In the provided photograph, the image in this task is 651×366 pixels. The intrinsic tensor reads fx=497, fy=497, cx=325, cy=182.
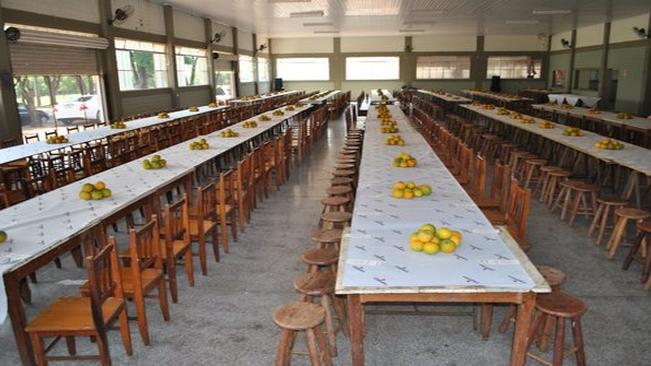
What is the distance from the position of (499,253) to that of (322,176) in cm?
555

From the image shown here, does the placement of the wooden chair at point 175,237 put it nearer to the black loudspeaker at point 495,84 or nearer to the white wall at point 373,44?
the black loudspeaker at point 495,84

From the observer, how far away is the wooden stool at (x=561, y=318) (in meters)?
2.55

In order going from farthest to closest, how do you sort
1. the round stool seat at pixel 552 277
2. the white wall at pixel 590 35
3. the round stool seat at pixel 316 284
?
the white wall at pixel 590 35
the round stool seat at pixel 552 277
the round stool seat at pixel 316 284

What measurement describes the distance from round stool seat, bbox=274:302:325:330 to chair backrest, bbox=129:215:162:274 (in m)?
1.02

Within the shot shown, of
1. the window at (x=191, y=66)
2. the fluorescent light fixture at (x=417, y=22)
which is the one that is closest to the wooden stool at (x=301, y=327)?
the window at (x=191, y=66)

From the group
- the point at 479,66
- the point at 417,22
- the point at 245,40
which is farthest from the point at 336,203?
the point at 479,66

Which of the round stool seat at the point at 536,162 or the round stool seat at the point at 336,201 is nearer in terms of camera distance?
the round stool seat at the point at 336,201

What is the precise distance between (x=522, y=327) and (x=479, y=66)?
25867 mm

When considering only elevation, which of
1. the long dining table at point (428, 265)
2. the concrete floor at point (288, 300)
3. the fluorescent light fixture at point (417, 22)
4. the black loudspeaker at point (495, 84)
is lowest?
the concrete floor at point (288, 300)

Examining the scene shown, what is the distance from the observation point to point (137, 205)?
4.09 metres

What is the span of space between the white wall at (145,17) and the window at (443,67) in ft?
52.0

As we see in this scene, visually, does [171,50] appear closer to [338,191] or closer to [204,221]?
[338,191]

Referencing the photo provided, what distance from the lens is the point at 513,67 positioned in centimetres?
2630

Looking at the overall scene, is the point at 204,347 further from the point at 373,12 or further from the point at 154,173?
the point at 373,12
